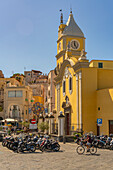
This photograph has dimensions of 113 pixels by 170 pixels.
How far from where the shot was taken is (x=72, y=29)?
39906mm

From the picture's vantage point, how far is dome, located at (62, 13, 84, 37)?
3948cm

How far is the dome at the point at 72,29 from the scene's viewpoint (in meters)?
39.5

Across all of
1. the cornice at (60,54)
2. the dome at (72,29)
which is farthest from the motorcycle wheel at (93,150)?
the dome at (72,29)

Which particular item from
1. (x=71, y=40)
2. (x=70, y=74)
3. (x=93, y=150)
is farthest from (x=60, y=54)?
(x=93, y=150)

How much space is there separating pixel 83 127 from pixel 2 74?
212ft

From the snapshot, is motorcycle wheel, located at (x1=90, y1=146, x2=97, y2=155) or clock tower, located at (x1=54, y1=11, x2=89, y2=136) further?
clock tower, located at (x1=54, y1=11, x2=89, y2=136)

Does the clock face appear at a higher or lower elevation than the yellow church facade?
higher

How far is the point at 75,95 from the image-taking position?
30.8 meters

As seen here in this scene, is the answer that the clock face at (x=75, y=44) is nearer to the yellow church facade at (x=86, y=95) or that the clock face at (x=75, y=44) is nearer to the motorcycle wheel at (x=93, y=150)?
the yellow church facade at (x=86, y=95)

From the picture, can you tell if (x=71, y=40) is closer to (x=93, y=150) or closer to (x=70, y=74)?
(x=70, y=74)

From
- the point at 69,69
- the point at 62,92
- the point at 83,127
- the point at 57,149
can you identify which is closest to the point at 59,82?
the point at 62,92

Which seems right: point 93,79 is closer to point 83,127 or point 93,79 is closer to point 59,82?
point 83,127

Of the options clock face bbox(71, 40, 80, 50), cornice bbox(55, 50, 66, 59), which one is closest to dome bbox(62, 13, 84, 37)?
clock face bbox(71, 40, 80, 50)

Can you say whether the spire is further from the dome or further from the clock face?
the clock face
